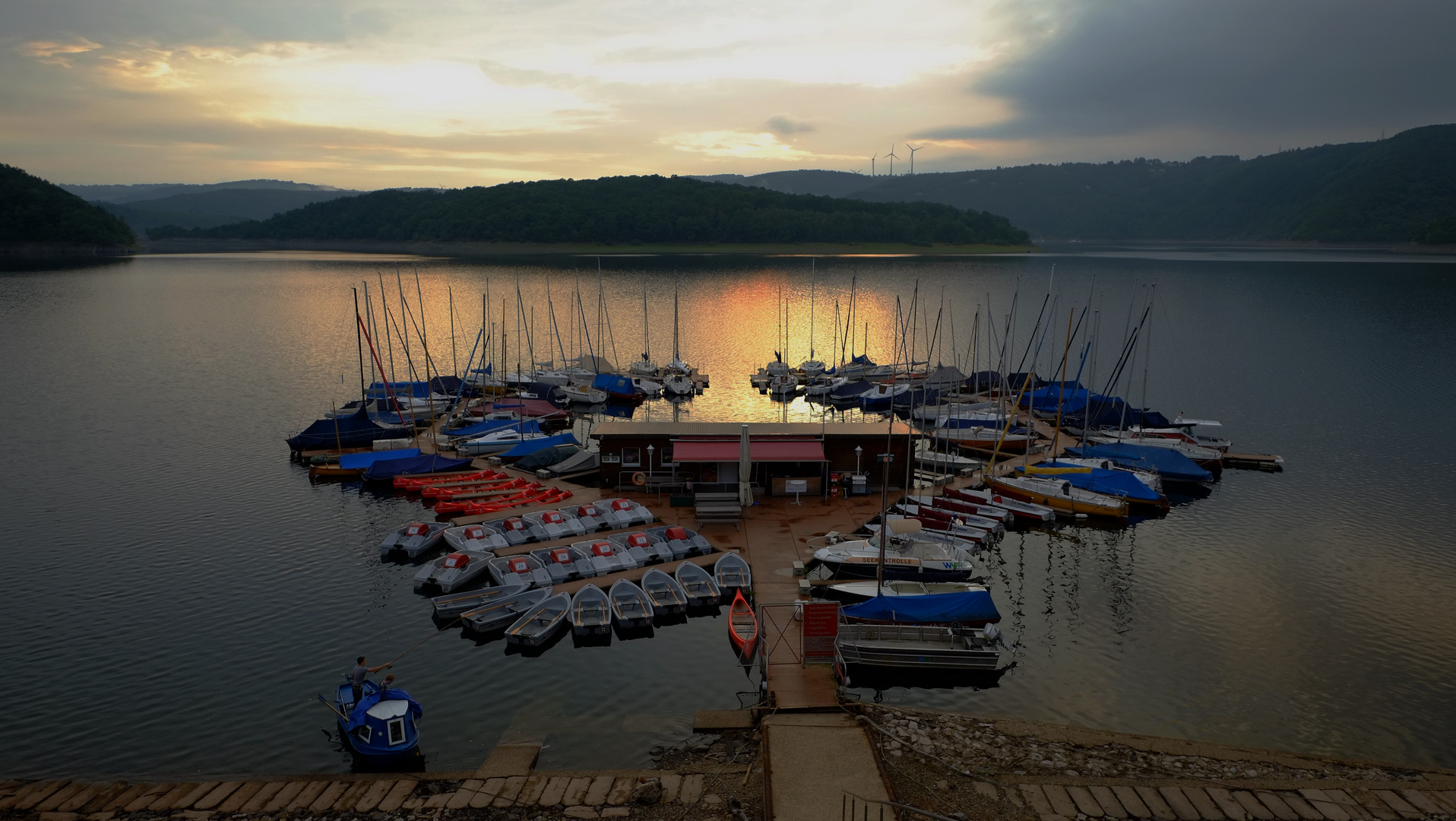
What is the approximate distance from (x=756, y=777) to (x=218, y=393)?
215 feet

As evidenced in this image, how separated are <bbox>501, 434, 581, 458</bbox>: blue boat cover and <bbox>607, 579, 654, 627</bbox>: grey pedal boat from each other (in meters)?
18.3

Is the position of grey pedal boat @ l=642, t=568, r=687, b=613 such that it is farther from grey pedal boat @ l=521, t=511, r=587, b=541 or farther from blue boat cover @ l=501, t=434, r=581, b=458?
blue boat cover @ l=501, t=434, r=581, b=458

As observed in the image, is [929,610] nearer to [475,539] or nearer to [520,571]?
[520,571]

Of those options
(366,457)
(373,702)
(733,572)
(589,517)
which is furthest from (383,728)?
(366,457)

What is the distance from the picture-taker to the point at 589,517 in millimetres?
35719

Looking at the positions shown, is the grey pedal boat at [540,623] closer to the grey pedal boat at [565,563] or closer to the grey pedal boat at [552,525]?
the grey pedal boat at [565,563]

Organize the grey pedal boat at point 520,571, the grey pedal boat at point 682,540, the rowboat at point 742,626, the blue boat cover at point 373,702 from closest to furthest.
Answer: the blue boat cover at point 373,702, the rowboat at point 742,626, the grey pedal boat at point 520,571, the grey pedal boat at point 682,540

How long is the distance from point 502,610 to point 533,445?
780 inches

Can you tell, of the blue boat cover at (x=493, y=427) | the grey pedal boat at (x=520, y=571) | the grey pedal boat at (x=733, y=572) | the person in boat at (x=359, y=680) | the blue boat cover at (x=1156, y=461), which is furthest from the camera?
the blue boat cover at (x=493, y=427)

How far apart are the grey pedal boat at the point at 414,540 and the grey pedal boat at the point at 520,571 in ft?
14.2

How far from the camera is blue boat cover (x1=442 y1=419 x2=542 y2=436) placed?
50.2 m

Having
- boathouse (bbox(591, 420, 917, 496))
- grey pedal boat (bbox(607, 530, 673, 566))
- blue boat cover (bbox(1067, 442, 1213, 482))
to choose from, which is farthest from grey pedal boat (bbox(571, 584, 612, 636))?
blue boat cover (bbox(1067, 442, 1213, 482))

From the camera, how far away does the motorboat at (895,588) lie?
2861cm

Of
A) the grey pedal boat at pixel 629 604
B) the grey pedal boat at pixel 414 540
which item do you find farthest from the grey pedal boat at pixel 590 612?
the grey pedal boat at pixel 414 540
